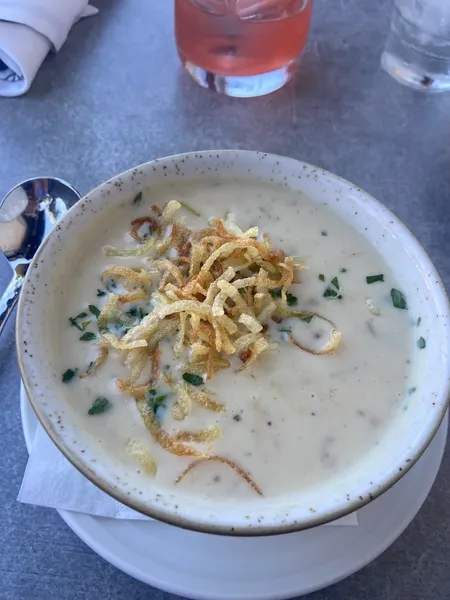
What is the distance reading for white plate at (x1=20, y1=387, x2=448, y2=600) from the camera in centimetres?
74

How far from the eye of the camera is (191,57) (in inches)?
51.6

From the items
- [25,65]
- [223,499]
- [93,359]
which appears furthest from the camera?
[25,65]

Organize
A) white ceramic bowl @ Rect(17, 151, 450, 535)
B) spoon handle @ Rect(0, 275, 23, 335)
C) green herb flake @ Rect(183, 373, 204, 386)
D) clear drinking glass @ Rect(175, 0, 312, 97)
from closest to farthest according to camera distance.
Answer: white ceramic bowl @ Rect(17, 151, 450, 535)
green herb flake @ Rect(183, 373, 204, 386)
spoon handle @ Rect(0, 275, 23, 335)
clear drinking glass @ Rect(175, 0, 312, 97)

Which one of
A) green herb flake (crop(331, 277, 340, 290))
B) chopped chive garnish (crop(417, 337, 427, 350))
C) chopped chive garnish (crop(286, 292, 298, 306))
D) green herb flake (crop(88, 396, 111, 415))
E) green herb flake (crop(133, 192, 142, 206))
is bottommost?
green herb flake (crop(88, 396, 111, 415))

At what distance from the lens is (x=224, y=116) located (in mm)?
1322

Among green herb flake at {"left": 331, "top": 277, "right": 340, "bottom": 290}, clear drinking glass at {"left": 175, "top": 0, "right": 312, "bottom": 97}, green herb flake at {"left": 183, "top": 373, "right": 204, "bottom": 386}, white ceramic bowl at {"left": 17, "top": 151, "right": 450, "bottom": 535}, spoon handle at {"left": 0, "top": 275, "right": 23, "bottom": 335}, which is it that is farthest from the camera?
clear drinking glass at {"left": 175, "top": 0, "right": 312, "bottom": 97}

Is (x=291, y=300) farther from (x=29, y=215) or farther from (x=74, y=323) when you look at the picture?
(x=29, y=215)

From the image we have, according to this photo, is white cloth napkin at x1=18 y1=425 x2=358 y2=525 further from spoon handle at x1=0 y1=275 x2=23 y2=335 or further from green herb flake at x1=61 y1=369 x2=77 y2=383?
spoon handle at x1=0 y1=275 x2=23 y2=335

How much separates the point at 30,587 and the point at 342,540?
40 centimetres

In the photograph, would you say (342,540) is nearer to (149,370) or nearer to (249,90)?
(149,370)

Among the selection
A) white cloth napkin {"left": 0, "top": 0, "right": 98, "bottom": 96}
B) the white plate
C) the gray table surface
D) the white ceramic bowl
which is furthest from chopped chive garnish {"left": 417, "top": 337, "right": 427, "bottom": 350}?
white cloth napkin {"left": 0, "top": 0, "right": 98, "bottom": 96}

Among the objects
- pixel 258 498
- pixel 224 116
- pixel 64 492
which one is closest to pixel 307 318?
pixel 258 498

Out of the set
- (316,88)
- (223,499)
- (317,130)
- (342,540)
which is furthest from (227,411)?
(316,88)

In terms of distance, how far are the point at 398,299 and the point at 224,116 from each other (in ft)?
2.05
